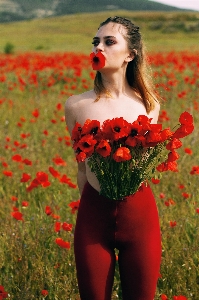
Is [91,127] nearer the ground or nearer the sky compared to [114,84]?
nearer the ground

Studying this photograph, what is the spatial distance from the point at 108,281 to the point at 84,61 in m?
11.1

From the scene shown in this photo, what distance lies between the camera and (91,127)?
1.91 metres

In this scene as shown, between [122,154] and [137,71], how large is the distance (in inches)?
23.2

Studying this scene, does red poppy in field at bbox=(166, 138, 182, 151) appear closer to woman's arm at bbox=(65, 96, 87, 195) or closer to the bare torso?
the bare torso

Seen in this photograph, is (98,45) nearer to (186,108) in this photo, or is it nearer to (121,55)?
(121,55)

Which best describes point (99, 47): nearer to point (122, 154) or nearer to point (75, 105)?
point (75, 105)

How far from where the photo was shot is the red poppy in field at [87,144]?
73.9 inches

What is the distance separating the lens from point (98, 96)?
2.18m

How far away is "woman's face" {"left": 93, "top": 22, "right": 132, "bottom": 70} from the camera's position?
7.04 ft

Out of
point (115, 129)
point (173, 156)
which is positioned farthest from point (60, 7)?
point (115, 129)

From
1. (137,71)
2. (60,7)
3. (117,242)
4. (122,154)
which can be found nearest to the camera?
(122,154)

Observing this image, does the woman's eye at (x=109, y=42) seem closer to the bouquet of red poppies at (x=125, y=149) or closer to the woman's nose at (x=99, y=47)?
the woman's nose at (x=99, y=47)

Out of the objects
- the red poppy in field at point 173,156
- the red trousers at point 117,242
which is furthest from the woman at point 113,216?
the red poppy in field at point 173,156

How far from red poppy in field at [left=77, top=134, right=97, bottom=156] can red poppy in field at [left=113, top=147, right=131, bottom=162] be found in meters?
0.09
